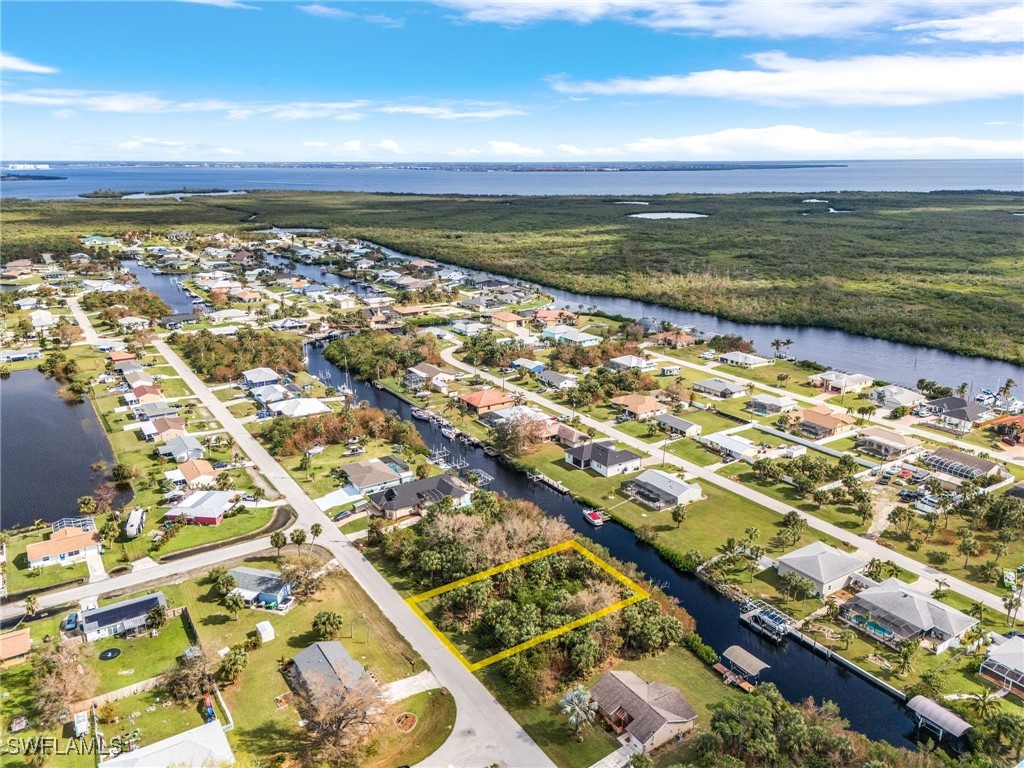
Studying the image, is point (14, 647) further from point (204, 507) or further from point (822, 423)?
point (822, 423)

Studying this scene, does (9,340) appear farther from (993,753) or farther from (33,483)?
(993,753)

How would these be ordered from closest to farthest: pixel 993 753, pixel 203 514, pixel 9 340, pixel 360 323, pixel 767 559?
pixel 993 753 → pixel 767 559 → pixel 203 514 → pixel 9 340 → pixel 360 323

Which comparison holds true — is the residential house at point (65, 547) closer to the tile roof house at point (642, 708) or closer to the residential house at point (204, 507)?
the residential house at point (204, 507)

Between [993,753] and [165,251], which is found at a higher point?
[165,251]

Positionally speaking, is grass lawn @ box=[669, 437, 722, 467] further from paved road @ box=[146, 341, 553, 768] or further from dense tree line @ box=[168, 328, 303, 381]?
dense tree line @ box=[168, 328, 303, 381]

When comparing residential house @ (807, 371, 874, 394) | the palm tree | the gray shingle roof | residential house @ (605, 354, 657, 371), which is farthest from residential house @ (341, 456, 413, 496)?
residential house @ (807, 371, 874, 394)

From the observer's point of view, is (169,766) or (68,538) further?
(68,538)

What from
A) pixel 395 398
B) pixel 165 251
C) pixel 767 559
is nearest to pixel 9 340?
pixel 395 398

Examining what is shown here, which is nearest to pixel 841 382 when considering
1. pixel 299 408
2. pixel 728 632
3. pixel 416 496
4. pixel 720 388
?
pixel 720 388

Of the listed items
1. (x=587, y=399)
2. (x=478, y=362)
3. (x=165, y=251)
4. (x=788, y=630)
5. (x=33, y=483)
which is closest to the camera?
(x=788, y=630)
